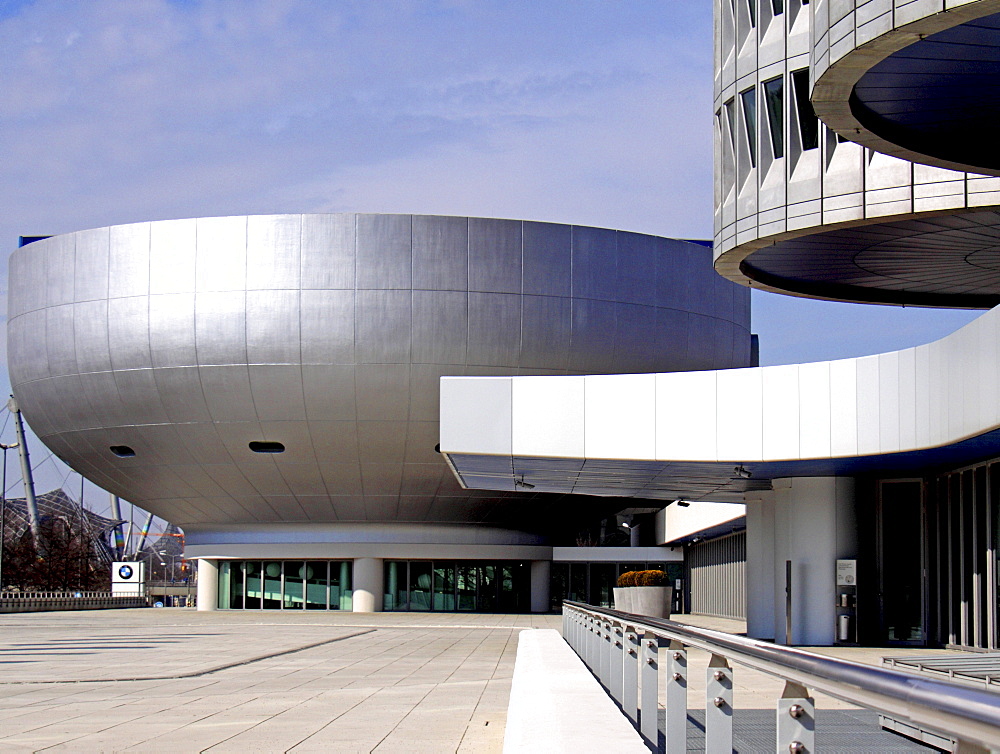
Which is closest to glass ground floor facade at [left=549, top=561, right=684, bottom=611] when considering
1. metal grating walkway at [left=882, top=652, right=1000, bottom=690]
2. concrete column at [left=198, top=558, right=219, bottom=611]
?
concrete column at [left=198, top=558, right=219, bottom=611]

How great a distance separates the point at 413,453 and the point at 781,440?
22.0m

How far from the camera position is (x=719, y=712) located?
4.42 meters

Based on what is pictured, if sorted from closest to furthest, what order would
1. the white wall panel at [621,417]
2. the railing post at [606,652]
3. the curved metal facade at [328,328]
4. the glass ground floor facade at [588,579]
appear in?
1. the railing post at [606,652]
2. the white wall panel at [621,417]
3. the curved metal facade at [328,328]
4. the glass ground floor facade at [588,579]

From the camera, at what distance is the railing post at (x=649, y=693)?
6953mm

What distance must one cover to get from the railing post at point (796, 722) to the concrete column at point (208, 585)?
150 feet

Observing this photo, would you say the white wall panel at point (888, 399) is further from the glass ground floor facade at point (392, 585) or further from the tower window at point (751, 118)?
the glass ground floor facade at point (392, 585)

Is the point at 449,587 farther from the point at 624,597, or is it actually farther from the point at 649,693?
the point at 649,693

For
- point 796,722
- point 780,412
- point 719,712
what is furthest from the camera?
point 780,412

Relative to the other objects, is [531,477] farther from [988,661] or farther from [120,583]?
[120,583]

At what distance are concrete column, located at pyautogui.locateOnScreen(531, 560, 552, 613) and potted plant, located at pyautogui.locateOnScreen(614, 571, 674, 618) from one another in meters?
19.0

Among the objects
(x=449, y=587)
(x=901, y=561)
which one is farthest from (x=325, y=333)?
(x=901, y=561)

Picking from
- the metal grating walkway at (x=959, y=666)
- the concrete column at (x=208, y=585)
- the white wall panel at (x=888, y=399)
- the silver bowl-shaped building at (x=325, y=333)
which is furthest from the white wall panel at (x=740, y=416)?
the concrete column at (x=208, y=585)

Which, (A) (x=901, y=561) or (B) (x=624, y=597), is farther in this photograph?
(B) (x=624, y=597)

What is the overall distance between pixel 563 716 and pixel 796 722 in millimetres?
3923
